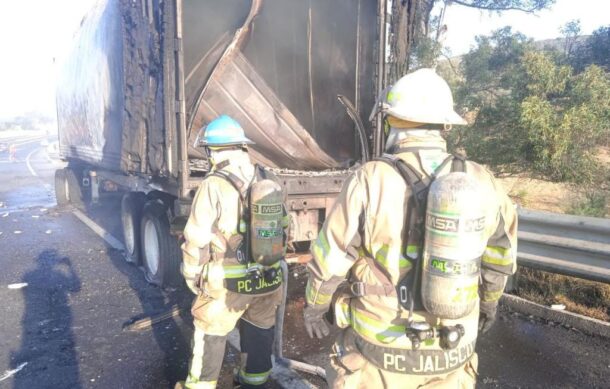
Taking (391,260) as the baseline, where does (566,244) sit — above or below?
below

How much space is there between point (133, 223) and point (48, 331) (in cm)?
187

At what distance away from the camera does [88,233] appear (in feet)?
24.7

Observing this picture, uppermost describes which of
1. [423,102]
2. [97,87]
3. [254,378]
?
[97,87]

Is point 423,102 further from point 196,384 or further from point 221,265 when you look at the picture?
point 196,384

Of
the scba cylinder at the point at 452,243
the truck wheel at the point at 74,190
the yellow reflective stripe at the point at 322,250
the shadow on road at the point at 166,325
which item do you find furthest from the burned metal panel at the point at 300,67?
the truck wheel at the point at 74,190

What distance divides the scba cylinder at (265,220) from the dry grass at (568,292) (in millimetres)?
2709

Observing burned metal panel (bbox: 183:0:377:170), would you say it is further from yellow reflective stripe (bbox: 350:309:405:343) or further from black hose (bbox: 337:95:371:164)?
yellow reflective stripe (bbox: 350:309:405:343)

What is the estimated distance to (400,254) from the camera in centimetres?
170

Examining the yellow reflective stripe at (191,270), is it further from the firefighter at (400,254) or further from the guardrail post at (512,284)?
the guardrail post at (512,284)

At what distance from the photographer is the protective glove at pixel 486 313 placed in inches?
76.7

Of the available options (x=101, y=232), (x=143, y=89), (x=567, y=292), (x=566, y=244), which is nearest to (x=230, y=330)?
(x=566, y=244)

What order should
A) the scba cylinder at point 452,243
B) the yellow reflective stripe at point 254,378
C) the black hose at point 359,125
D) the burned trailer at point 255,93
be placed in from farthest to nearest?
the black hose at point 359,125 → the burned trailer at point 255,93 → the yellow reflective stripe at point 254,378 → the scba cylinder at point 452,243

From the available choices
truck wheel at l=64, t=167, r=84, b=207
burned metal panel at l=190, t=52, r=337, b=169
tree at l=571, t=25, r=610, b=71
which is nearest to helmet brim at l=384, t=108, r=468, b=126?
burned metal panel at l=190, t=52, r=337, b=169

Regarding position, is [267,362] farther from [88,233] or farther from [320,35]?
[88,233]
